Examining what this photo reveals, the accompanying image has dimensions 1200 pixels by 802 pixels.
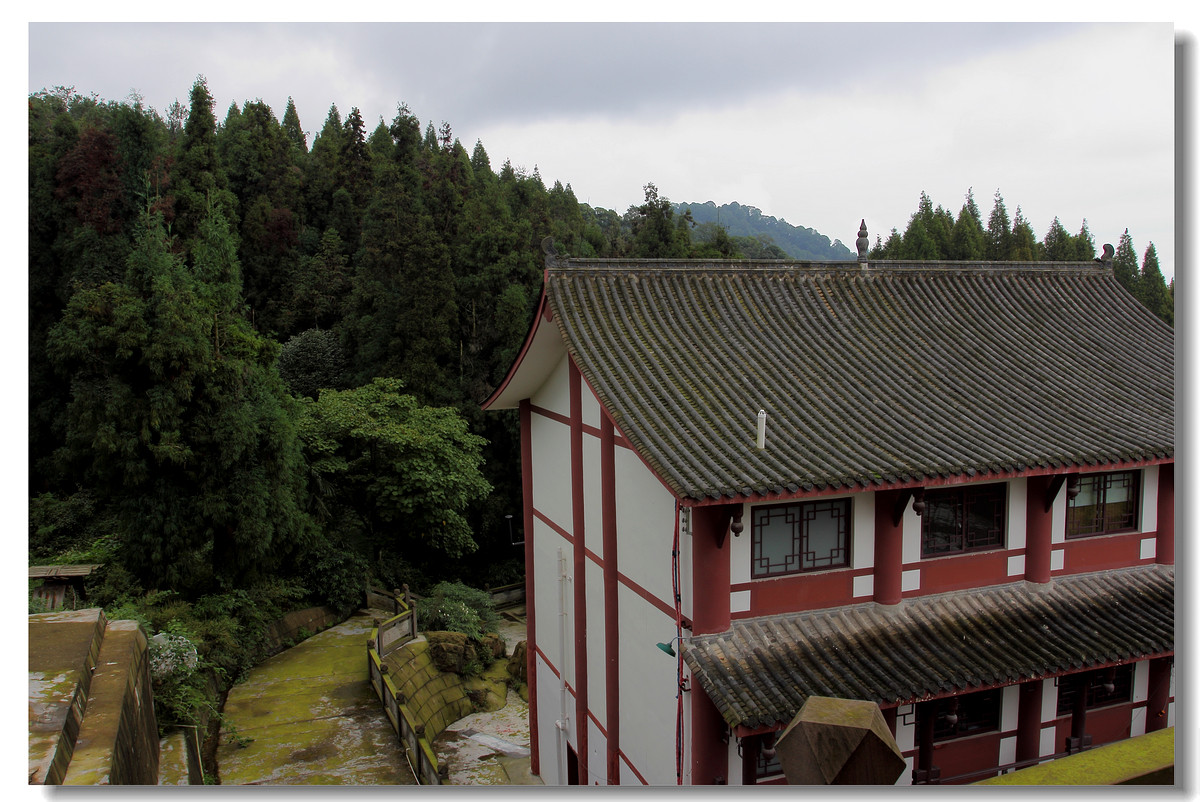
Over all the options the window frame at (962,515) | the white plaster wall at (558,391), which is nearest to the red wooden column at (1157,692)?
the window frame at (962,515)

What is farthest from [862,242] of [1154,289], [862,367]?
[1154,289]

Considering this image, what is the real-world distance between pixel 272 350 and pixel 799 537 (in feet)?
53.7

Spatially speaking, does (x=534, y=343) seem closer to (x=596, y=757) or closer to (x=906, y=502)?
(x=906, y=502)

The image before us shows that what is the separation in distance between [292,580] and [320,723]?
695 cm

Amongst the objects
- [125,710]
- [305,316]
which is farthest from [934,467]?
[305,316]

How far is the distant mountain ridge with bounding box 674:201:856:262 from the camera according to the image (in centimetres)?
14175

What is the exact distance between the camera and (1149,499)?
32.7 ft

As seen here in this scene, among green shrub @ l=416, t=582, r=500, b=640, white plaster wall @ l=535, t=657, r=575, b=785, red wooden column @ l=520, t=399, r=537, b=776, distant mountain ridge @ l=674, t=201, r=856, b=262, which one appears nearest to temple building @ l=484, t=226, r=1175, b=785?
white plaster wall @ l=535, t=657, r=575, b=785

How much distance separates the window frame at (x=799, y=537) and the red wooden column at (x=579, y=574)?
3.06 meters

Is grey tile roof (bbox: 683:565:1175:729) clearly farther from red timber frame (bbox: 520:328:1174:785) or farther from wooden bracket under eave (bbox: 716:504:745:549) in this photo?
wooden bracket under eave (bbox: 716:504:745:549)

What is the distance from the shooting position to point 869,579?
8680 millimetres

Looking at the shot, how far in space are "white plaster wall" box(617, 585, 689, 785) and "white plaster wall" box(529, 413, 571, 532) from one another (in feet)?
7.16

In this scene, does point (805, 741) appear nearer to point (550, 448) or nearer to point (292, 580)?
point (550, 448)

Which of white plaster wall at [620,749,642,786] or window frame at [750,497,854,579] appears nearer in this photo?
window frame at [750,497,854,579]
